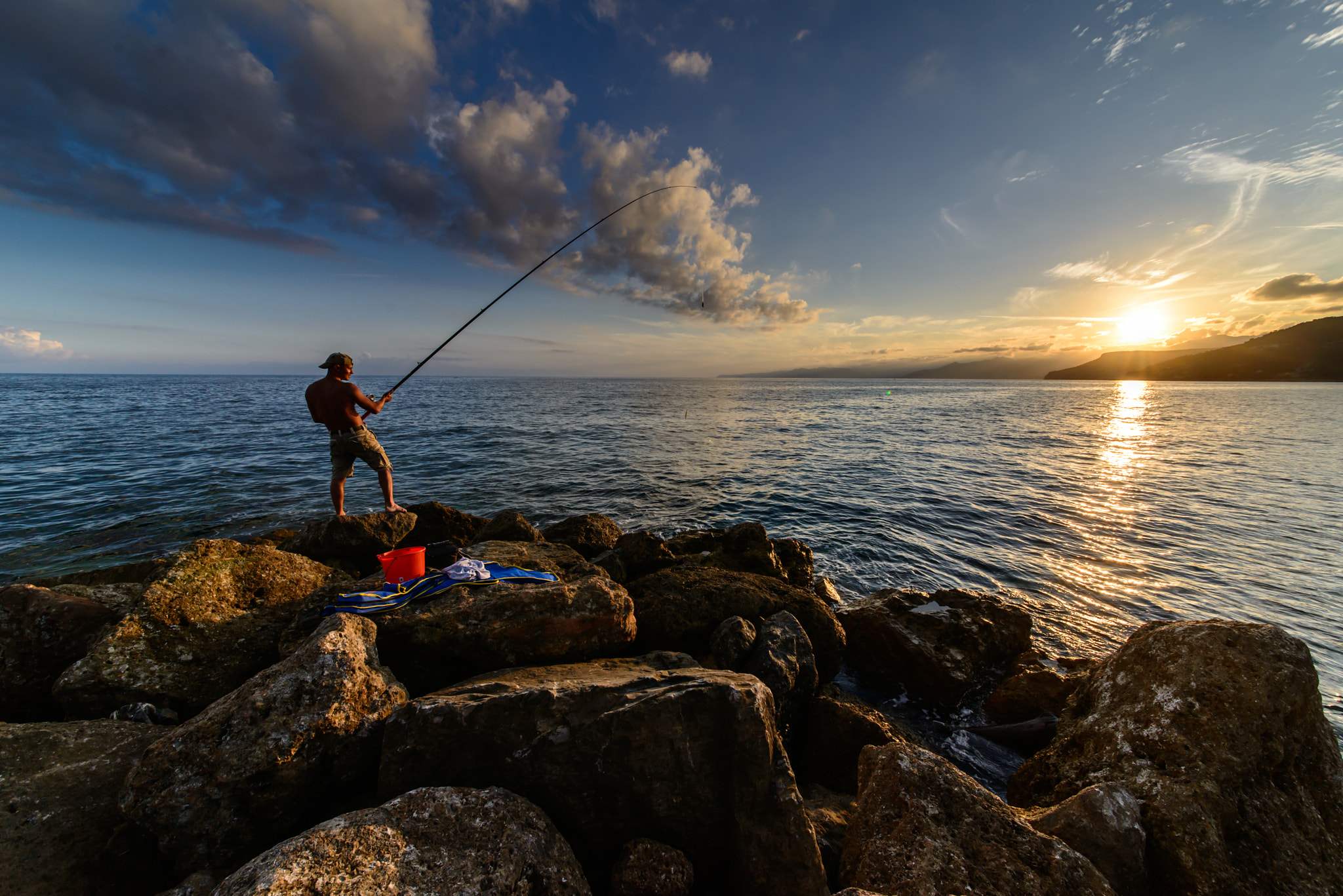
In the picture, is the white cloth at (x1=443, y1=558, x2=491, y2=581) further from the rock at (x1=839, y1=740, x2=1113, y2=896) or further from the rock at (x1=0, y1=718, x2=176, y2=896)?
the rock at (x1=839, y1=740, x2=1113, y2=896)

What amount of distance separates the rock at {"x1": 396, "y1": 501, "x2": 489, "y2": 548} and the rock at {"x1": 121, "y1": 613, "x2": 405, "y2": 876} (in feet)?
18.1

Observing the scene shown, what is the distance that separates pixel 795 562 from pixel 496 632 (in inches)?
241

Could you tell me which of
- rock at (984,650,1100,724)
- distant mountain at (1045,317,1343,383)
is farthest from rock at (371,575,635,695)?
distant mountain at (1045,317,1343,383)

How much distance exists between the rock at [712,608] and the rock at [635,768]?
220 centimetres

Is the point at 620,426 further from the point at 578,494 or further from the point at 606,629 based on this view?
the point at 606,629

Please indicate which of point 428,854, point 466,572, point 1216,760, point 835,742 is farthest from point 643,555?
point 1216,760

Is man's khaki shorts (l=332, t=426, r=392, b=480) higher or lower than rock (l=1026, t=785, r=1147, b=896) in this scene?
higher

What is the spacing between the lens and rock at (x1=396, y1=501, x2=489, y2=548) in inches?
335

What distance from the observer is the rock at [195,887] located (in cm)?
229

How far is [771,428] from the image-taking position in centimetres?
3312

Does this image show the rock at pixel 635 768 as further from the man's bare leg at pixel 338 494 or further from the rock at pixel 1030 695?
the man's bare leg at pixel 338 494

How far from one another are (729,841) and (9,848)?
409 centimetres

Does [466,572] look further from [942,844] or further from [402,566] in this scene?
[942,844]

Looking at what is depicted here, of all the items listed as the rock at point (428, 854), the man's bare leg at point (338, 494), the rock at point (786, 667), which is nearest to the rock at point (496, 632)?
the rock at point (786, 667)
